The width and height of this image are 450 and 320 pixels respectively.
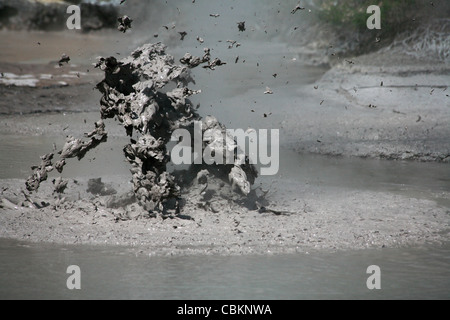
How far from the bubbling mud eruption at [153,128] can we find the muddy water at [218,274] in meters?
1.20

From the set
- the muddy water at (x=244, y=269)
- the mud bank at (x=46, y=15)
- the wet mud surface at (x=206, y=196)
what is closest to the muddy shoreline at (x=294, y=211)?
the wet mud surface at (x=206, y=196)

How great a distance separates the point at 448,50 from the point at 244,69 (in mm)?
4728

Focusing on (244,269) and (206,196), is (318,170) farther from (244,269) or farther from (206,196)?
(244,269)

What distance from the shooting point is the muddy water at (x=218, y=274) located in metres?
5.39

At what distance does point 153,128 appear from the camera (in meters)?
7.52

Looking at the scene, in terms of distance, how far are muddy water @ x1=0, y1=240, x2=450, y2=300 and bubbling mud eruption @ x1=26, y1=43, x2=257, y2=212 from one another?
120 cm

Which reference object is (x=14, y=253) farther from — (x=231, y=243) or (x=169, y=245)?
(x=231, y=243)

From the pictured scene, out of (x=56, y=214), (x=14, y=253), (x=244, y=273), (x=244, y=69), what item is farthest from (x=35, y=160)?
(x=244, y=69)

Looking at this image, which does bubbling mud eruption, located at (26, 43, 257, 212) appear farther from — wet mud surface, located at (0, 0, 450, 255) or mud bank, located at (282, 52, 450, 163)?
mud bank, located at (282, 52, 450, 163)

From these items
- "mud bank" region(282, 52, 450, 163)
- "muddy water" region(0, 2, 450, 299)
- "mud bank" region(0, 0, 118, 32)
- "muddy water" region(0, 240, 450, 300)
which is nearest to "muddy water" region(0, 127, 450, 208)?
"muddy water" region(0, 2, 450, 299)

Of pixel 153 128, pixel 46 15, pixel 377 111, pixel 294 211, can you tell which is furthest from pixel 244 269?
pixel 46 15

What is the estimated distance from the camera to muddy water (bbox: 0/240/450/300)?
5395 mm

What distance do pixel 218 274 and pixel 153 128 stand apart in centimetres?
223

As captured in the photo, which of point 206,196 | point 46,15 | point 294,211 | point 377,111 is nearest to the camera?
point 294,211
